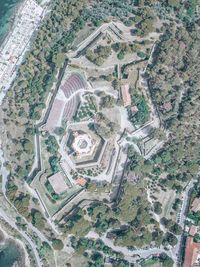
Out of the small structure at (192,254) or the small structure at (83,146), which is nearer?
the small structure at (192,254)

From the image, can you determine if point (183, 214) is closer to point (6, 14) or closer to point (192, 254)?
point (192, 254)

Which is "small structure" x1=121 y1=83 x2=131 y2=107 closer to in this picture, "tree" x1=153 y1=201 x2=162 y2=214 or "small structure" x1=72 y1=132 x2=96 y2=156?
"small structure" x1=72 y1=132 x2=96 y2=156

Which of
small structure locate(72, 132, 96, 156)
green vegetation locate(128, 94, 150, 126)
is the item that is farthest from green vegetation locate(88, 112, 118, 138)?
green vegetation locate(128, 94, 150, 126)

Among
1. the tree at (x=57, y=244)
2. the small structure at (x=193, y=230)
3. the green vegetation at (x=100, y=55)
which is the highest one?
the green vegetation at (x=100, y=55)

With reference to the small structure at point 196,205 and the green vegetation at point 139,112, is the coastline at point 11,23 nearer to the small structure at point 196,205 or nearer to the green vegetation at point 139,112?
the green vegetation at point 139,112

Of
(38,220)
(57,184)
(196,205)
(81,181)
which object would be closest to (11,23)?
(57,184)

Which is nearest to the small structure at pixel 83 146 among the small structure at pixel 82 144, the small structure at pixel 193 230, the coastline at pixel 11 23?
the small structure at pixel 82 144

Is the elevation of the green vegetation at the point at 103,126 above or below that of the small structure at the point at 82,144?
above
